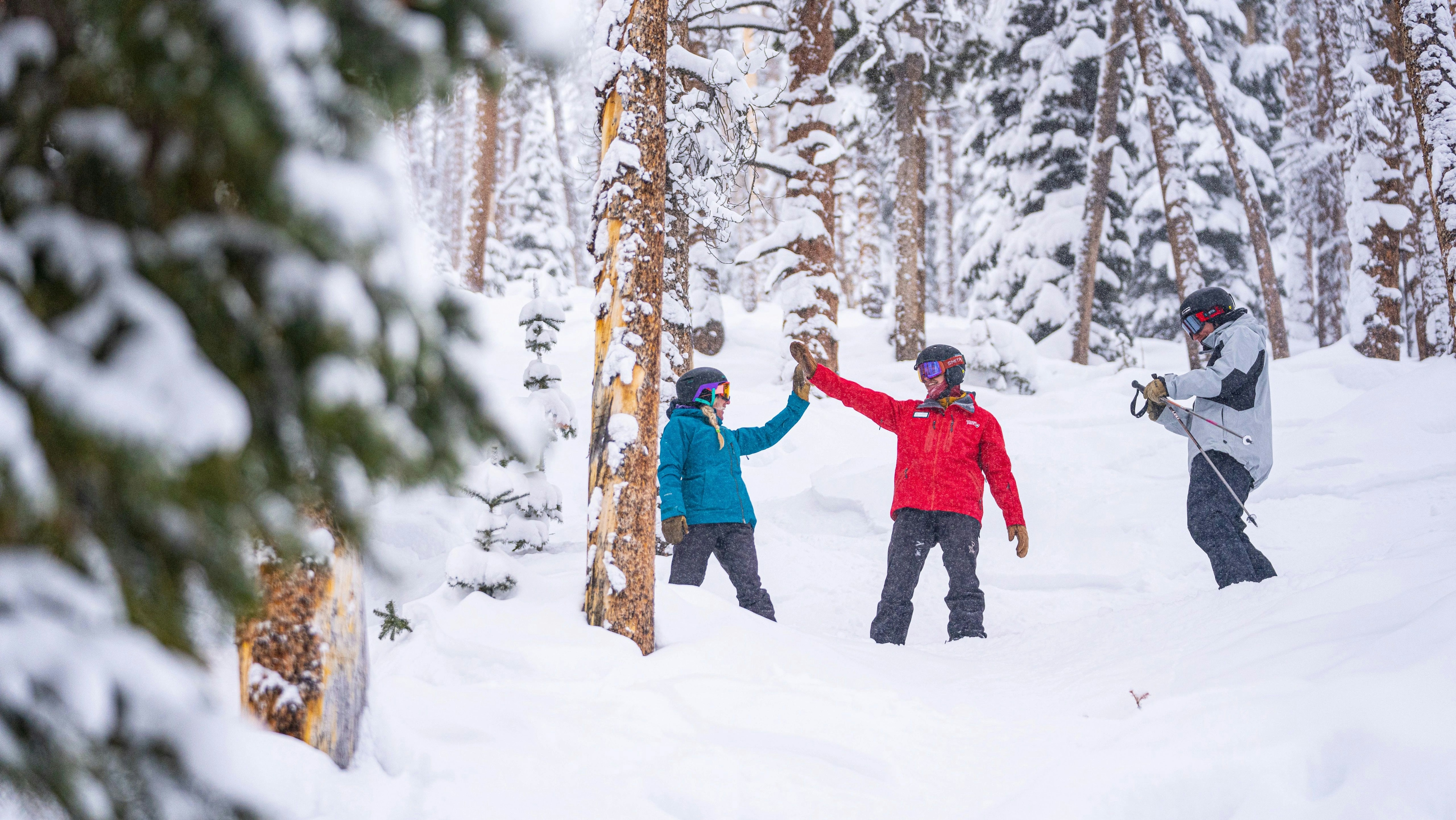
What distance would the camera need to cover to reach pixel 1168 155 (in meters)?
11.7

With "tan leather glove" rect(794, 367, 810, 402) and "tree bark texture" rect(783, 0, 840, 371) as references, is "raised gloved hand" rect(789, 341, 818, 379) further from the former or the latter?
"tree bark texture" rect(783, 0, 840, 371)

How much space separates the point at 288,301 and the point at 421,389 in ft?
0.96

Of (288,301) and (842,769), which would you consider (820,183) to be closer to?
(842,769)

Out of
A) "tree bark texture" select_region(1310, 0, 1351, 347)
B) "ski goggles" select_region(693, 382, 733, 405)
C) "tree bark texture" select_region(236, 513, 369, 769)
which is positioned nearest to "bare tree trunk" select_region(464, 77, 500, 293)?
"ski goggles" select_region(693, 382, 733, 405)

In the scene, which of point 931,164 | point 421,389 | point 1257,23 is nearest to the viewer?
point 421,389

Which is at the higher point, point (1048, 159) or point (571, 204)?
point (571, 204)

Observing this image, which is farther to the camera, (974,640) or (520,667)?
(974,640)

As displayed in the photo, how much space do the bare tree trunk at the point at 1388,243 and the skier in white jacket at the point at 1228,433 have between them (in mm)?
9032

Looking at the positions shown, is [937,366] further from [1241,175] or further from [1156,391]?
[1241,175]

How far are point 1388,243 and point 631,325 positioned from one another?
41.6ft

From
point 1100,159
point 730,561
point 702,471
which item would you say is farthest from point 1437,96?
point 730,561

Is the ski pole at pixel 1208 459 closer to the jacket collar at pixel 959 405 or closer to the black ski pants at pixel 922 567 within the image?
the jacket collar at pixel 959 405

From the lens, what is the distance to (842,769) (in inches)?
124

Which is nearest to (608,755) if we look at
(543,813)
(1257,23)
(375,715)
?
(543,813)
